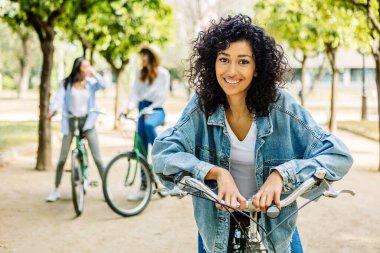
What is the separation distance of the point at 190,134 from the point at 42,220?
5.11m

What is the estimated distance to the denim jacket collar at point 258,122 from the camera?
2458mm

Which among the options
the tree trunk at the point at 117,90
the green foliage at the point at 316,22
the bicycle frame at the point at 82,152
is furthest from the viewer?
the tree trunk at the point at 117,90

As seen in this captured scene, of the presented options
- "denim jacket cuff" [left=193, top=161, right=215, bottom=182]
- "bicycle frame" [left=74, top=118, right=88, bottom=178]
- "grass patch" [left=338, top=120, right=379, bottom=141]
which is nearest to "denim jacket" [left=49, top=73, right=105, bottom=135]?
"bicycle frame" [left=74, top=118, right=88, bottom=178]

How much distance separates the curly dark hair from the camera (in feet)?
8.18

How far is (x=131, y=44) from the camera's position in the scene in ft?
58.2

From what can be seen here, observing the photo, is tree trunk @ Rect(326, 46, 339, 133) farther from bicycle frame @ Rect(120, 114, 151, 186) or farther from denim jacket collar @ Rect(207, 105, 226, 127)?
denim jacket collar @ Rect(207, 105, 226, 127)

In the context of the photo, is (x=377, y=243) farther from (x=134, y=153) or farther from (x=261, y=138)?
(x=261, y=138)

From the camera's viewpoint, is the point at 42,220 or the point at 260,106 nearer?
the point at 260,106

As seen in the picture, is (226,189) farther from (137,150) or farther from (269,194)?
(137,150)

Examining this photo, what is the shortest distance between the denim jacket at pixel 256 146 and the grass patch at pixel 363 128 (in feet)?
48.2

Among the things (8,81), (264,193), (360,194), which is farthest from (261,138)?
(8,81)

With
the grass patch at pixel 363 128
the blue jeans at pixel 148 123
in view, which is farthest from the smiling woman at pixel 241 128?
the grass patch at pixel 363 128

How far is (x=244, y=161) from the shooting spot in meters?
2.54

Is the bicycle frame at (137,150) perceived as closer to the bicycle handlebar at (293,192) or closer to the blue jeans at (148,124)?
the blue jeans at (148,124)
